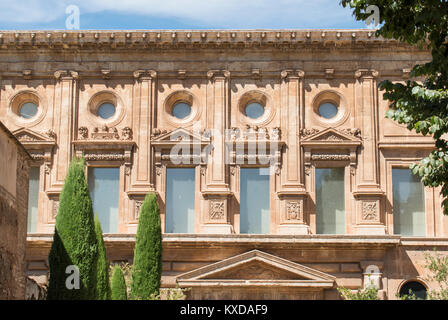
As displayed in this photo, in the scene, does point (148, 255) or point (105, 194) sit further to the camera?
point (105, 194)

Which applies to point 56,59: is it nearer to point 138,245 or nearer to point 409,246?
point 138,245

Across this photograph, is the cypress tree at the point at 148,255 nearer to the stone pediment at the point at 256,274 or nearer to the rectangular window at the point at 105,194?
the stone pediment at the point at 256,274

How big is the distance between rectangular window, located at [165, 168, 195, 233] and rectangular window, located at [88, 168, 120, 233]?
1834mm

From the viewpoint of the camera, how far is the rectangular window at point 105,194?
3453 centimetres

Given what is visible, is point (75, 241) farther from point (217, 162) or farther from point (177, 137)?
point (177, 137)

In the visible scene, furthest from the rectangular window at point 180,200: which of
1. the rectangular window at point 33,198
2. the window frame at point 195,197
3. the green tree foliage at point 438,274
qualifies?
the green tree foliage at point 438,274

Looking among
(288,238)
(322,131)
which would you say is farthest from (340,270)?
(322,131)

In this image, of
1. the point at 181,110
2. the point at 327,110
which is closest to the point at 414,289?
the point at 327,110

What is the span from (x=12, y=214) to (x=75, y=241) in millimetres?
2155

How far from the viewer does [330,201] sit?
34.4 metres

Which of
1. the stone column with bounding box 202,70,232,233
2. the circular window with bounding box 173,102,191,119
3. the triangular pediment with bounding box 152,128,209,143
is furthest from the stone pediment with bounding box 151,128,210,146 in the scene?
the circular window with bounding box 173,102,191,119

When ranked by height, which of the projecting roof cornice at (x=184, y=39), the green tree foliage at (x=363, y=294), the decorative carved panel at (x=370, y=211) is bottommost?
the green tree foliage at (x=363, y=294)

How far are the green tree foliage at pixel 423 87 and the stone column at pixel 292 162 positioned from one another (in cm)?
1600

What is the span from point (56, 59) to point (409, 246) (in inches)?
557
